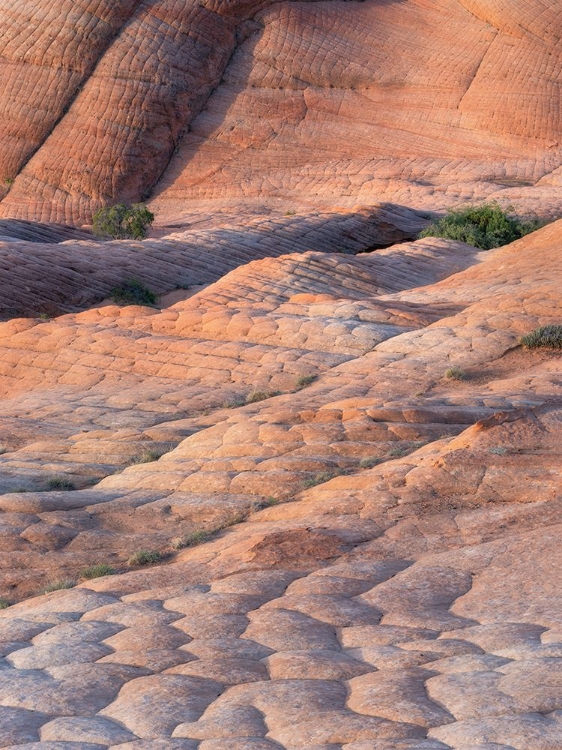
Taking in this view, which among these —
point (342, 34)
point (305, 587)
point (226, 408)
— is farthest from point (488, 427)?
point (342, 34)

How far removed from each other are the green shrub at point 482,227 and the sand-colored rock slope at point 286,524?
32.7 ft

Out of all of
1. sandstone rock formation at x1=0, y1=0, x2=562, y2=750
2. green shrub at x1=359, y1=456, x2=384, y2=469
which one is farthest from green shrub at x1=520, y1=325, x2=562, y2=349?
green shrub at x1=359, y1=456, x2=384, y2=469

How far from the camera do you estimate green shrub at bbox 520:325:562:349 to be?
454 inches

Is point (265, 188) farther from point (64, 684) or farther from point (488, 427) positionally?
point (64, 684)

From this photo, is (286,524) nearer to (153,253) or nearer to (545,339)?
(545,339)

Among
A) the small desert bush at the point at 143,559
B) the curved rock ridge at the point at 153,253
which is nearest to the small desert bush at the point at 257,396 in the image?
the small desert bush at the point at 143,559

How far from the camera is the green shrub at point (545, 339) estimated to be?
11.5 meters

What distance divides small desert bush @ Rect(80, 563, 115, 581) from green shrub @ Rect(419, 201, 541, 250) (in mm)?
18498

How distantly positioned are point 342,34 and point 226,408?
89.9 feet

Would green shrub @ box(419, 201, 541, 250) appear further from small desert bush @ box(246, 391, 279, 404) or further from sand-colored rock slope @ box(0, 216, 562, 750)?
small desert bush @ box(246, 391, 279, 404)

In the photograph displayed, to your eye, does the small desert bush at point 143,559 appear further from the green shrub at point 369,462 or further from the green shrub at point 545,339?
the green shrub at point 545,339

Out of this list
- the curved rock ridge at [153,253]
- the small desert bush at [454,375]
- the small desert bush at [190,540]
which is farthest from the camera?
the curved rock ridge at [153,253]

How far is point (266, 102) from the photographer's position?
34719 mm

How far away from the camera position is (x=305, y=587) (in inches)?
227
